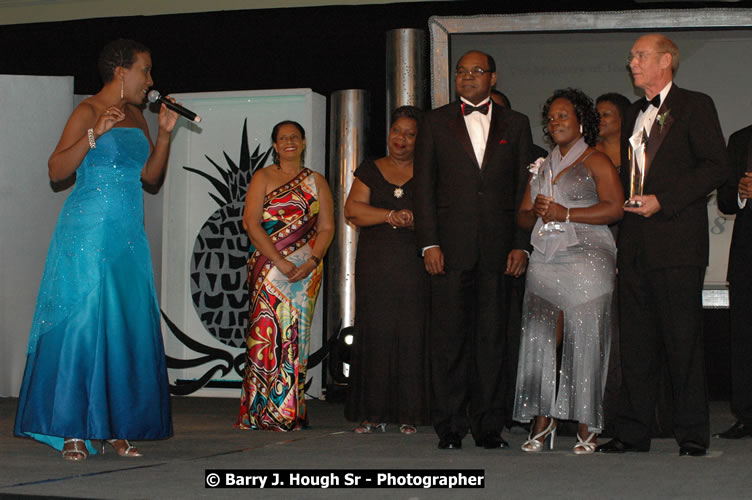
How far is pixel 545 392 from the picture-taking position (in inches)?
174

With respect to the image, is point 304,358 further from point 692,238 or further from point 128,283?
point 692,238

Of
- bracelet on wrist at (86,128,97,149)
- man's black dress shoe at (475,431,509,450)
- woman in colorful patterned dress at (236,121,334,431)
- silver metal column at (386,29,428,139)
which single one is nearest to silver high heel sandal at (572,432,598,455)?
man's black dress shoe at (475,431,509,450)

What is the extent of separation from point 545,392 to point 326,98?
13.8 ft

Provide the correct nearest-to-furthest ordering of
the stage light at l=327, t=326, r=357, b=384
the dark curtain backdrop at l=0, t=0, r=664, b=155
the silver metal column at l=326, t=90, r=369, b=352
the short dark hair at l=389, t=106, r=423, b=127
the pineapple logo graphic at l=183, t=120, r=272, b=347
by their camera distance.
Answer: the short dark hair at l=389, t=106, r=423, b=127, the stage light at l=327, t=326, r=357, b=384, the silver metal column at l=326, t=90, r=369, b=352, the pineapple logo graphic at l=183, t=120, r=272, b=347, the dark curtain backdrop at l=0, t=0, r=664, b=155

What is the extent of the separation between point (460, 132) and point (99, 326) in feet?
5.64

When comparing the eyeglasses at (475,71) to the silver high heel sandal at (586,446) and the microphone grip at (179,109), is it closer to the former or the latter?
the microphone grip at (179,109)

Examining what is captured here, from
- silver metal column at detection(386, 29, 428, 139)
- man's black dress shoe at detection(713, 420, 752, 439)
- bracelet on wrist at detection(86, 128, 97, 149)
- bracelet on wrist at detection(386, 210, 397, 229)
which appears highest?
silver metal column at detection(386, 29, 428, 139)

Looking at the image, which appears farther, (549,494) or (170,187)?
(170,187)

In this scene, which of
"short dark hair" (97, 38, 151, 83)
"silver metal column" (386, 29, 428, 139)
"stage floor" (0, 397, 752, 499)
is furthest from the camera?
"silver metal column" (386, 29, 428, 139)

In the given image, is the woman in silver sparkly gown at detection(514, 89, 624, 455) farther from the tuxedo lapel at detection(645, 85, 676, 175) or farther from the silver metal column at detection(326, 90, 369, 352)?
the silver metal column at detection(326, 90, 369, 352)

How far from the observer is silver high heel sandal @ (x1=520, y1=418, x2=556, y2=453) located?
14.5 feet

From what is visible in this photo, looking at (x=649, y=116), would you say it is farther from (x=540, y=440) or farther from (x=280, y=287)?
(x=280, y=287)

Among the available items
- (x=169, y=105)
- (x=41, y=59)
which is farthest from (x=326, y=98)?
(x=169, y=105)

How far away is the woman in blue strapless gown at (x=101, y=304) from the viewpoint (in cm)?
425
